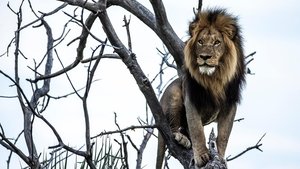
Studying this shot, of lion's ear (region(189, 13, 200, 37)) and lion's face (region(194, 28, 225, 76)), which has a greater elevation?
lion's ear (region(189, 13, 200, 37))

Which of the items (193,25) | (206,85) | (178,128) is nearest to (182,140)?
(178,128)

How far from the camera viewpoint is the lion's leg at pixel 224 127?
18.0 feet

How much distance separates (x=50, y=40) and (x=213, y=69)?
148cm

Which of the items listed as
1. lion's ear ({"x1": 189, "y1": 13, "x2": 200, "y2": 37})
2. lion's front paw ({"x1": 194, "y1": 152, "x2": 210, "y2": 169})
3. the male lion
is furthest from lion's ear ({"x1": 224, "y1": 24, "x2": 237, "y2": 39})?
lion's front paw ({"x1": 194, "y1": 152, "x2": 210, "y2": 169})

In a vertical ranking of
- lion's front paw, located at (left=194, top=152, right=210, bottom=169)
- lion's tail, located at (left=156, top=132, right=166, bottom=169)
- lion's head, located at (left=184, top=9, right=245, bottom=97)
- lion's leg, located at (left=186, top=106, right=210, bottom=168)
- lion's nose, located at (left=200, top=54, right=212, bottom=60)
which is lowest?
lion's front paw, located at (left=194, top=152, right=210, bottom=169)

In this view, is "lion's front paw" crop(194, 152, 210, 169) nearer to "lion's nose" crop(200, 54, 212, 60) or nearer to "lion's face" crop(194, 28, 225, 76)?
"lion's face" crop(194, 28, 225, 76)

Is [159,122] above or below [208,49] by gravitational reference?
below

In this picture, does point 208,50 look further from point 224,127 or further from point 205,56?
point 224,127

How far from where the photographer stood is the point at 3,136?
164 inches

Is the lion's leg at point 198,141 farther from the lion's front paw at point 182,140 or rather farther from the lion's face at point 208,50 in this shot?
the lion's face at point 208,50

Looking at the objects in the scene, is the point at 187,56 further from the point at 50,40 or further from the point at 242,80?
the point at 50,40

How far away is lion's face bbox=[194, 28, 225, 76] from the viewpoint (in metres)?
5.26

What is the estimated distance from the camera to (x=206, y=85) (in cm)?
566

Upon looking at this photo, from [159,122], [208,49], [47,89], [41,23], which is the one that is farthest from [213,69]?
[41,23]
